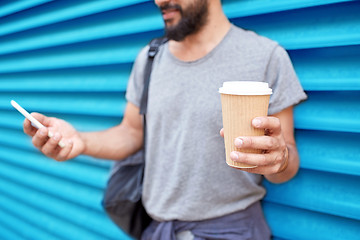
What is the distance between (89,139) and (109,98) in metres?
1.06

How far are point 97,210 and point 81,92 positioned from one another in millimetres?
1062

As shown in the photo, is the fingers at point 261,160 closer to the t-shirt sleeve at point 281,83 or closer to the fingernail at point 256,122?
the fingernail at point 256,122

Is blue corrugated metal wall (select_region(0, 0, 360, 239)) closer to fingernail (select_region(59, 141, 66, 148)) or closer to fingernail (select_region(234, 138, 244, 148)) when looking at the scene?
fingernail (select_region(234, 138, 244, 148))

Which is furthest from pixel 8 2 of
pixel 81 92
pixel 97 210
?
pixel 97 210

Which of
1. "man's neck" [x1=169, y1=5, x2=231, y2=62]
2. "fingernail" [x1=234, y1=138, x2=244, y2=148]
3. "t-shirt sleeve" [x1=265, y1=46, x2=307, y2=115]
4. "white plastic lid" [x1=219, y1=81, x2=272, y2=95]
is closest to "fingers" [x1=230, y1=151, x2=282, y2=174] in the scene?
"fingernail" [x1=234, y1=138, x2=244, y2=148]

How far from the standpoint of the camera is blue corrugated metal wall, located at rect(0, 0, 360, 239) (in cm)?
151

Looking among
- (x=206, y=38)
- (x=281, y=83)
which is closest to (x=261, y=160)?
(x=281, y=83)

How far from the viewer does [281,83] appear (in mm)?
1362

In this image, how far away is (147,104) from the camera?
5.51 ft

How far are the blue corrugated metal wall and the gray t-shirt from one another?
25cm

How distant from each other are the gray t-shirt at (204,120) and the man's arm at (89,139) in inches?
11.1

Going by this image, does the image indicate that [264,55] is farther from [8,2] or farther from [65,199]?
[8,2]

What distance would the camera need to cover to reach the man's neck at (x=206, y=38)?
1565 mm

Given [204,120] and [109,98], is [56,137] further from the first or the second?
[109,98]
